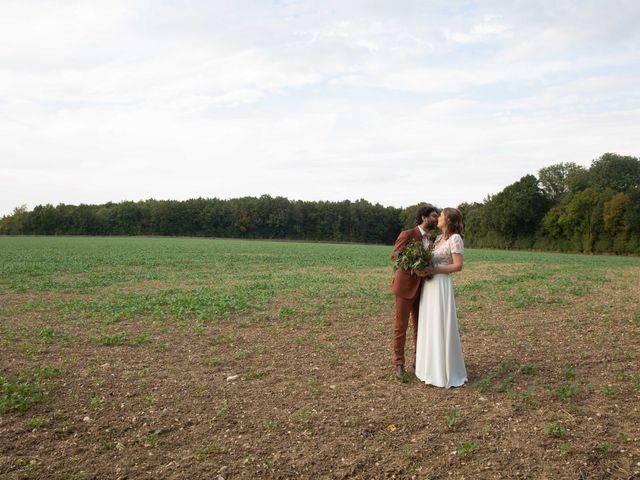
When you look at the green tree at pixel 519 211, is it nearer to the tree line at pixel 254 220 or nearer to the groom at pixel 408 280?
the tree line at pixel 254 220

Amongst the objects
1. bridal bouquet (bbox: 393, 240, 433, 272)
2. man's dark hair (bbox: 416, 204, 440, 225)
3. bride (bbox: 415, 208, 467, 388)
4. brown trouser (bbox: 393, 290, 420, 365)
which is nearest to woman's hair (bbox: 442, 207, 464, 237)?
bride (bbox: 415, 208, 467, 388)

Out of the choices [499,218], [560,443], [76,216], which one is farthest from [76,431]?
[76,216]

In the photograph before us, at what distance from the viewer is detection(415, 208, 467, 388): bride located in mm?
7297

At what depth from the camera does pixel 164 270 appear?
2939 cm

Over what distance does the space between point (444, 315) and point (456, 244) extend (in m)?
1.12

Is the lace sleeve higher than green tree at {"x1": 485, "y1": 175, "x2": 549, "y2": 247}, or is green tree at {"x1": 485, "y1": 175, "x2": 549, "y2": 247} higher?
green tree at {"x1": 485, "y1": 175, "x2": 549, "y2": 247}

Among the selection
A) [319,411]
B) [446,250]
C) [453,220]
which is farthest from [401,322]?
[319,411]

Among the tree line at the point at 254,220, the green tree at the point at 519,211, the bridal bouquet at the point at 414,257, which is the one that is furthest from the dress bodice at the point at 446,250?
the tree line at the point at 254,220

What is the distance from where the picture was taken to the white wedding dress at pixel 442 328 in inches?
288

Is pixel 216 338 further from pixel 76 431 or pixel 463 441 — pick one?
pixel 463 441

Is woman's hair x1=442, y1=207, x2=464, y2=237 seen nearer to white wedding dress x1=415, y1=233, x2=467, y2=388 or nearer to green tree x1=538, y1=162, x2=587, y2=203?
white wedding dress x1=415, y1=233, x2=467, y2=388

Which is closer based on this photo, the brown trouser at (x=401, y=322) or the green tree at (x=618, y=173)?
the brown trouser at (x=401, y=322)

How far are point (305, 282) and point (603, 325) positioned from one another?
44.8ft

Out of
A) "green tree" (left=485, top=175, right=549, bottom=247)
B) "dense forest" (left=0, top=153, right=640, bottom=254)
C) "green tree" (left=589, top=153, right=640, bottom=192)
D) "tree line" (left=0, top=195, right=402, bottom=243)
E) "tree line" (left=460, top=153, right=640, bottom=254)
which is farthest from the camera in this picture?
"tree line" (left=0, top=195, right=402, bottom=243)
